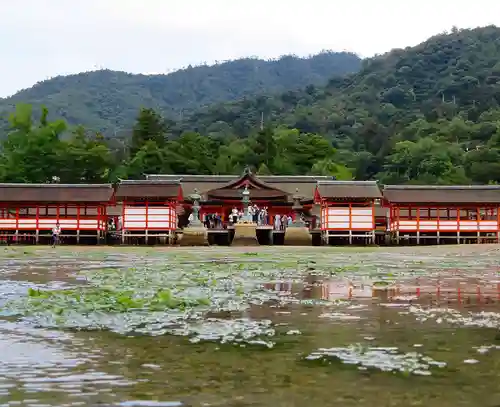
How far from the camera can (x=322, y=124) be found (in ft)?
354

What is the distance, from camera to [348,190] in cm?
4403

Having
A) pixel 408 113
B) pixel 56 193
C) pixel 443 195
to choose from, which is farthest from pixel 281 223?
pixel 408 113

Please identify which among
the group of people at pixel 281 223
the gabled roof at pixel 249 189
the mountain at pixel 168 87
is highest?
the mountain at pixel 168 87

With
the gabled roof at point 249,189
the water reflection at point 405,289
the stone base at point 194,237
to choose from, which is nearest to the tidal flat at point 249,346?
the water reflection at point 405,289

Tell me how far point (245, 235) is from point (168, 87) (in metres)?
122

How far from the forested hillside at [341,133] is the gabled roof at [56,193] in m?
17.0

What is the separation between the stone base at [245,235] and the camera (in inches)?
1587

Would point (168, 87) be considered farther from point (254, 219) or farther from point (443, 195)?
point (443, 195)

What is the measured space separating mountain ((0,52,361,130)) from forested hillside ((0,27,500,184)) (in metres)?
24.4

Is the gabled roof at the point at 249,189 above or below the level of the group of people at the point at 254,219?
above

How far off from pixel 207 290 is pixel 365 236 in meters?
33.1

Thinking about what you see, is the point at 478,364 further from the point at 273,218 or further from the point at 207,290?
the point at 273,218

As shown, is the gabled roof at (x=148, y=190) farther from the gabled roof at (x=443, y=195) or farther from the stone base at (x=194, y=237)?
the gabled roof at (x=443, y=195)

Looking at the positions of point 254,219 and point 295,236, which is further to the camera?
point 254,219
